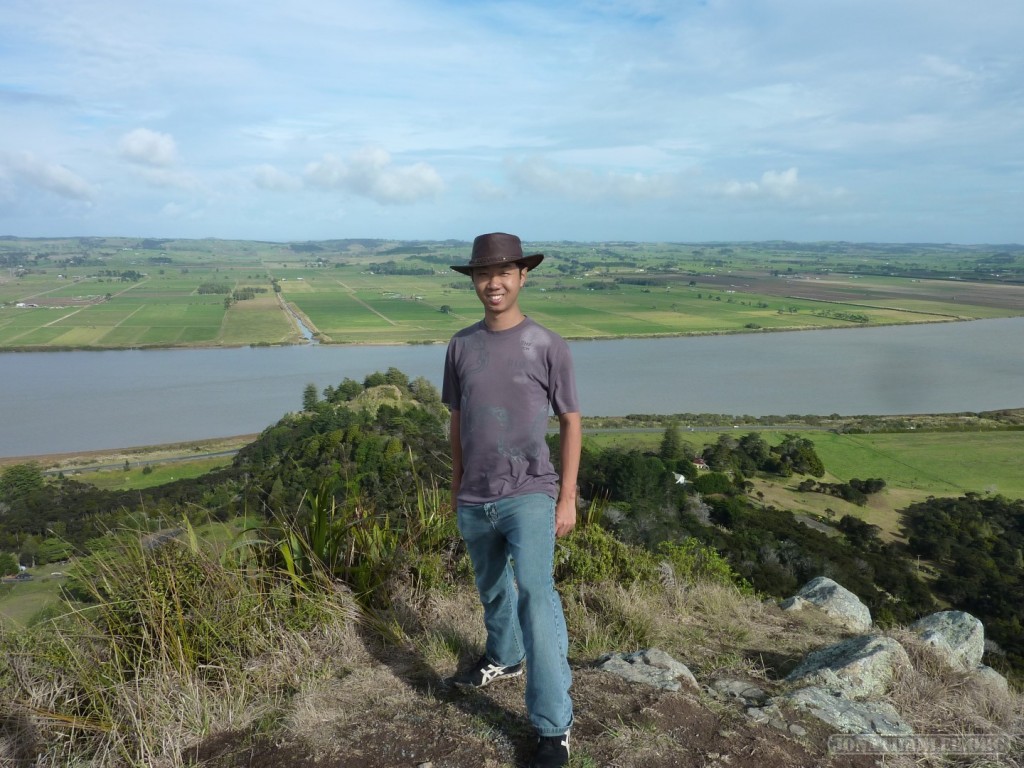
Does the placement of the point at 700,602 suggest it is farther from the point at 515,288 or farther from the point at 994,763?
the point at 515,288

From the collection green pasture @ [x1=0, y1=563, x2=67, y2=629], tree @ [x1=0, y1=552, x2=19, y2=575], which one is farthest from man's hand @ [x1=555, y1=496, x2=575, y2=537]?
tree @ [x1=0, y1=552, x2=19, y2=575]

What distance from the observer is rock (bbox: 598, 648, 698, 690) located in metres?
2.63

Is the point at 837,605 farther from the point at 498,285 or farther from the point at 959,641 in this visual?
the point at 498,285

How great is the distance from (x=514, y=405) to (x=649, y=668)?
4.28 feet

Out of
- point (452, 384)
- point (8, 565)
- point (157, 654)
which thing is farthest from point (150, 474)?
point (452, 384)

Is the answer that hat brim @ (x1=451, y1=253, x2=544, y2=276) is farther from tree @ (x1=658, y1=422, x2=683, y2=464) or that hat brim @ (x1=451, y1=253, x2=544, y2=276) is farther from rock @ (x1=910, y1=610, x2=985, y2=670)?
tree @ (x1=658, y1=422, x2=683, y2=464)

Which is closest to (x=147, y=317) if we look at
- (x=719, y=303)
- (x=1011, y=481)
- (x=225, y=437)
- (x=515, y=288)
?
(x=225, y=437)

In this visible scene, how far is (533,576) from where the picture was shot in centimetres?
226

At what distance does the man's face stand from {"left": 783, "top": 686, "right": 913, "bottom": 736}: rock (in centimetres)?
189

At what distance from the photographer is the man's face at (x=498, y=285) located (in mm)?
2322

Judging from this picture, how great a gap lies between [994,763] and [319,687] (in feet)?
8.06

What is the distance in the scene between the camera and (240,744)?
2303 millimetres

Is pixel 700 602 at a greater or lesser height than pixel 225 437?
greater

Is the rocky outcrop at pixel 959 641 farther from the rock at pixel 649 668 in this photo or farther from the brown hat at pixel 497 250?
the brown hat at pixel 497 250
